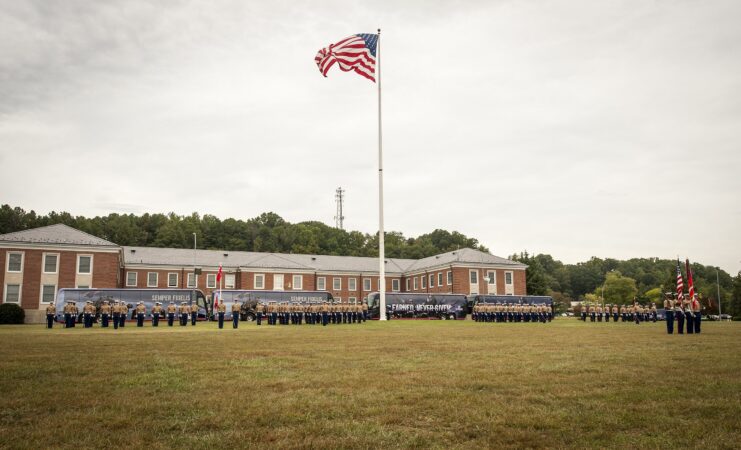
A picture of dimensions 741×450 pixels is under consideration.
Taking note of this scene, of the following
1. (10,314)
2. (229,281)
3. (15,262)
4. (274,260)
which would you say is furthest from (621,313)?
(15,262)

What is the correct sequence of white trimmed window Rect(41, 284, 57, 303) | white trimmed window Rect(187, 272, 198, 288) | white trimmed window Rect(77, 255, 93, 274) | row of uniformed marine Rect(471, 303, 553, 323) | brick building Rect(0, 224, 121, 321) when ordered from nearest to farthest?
row of uniformed marine Rect(471, 303, 553, 323), brick building Rect(0, 224, 121, 321), white trimmed window Rect(41, 284, 57, 303), white trimmed window Rect(77, 255, 93, 274), white trimmed window Rect(187, 272, 198, 288)

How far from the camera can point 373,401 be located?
7.19 meters

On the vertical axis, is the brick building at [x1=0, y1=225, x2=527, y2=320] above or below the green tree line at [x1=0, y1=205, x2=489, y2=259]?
below

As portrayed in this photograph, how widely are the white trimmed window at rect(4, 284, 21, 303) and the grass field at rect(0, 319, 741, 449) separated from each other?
1876 inches

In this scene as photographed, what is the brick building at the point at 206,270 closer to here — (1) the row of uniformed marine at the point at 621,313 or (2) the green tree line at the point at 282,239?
(2) the green tree line at the point at 282,239

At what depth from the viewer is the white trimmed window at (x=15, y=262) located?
171 feet

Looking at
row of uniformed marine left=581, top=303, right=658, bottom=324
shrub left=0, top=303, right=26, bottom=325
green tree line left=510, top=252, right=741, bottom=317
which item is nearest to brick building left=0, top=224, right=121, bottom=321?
shrub left=0, top=303, right=26, bottom=325

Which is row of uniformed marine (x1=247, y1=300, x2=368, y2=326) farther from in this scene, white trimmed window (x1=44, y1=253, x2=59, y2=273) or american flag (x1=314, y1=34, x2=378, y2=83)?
white trimmed window (x1=44, y1=253, x2=59, y2=273)

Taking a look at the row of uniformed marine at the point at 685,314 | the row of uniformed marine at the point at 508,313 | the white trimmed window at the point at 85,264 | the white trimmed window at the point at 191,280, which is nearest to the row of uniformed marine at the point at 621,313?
the row of uniformed marine at the point at 508,313

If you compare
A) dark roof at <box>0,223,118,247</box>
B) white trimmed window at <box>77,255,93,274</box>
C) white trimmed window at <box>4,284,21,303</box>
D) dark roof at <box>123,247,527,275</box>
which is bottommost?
white trimmed window at <box>4,284,21,303</box>

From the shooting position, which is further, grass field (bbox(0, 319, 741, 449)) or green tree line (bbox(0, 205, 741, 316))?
green tree line (bbox(0, 205, 741, 316))

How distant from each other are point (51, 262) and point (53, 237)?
258 centimetres

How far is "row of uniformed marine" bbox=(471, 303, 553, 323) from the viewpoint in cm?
4641

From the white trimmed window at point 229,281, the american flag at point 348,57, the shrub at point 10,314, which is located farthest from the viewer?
the white trimmed window at point 229,281
